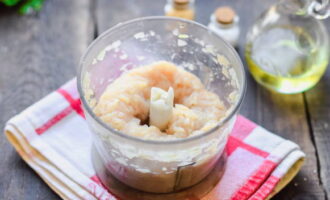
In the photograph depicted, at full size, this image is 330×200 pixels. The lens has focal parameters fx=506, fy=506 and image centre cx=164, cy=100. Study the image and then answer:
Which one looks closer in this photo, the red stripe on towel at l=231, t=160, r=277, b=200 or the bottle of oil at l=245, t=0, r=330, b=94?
the red stripe on towel at l=231, t=160, r=277, b=200

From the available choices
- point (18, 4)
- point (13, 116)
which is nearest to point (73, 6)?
point (18, 4)

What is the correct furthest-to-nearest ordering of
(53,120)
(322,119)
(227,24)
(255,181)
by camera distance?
(227,24) → (322,119) → (53,120) → (255,181)

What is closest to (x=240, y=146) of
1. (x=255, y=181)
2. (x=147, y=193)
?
(x=255, y=181)

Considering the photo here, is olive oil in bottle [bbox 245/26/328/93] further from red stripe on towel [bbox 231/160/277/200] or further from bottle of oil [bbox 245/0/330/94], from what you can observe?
red stripe on towel [bbox 231/160/277/200]

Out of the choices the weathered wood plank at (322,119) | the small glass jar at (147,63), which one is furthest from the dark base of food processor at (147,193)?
the weathered wood plank at (322,119)

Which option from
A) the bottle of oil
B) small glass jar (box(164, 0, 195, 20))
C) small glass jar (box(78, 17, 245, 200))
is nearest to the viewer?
small glass jar (box(78, 17, 245, 200))

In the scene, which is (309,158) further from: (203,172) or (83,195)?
(83,195)

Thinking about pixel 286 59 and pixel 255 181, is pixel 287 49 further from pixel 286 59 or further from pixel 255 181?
pixel 255 181

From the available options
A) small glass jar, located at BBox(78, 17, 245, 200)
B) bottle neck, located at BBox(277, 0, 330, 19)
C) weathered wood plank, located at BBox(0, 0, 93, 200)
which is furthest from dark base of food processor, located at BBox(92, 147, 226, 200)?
bottle neck, located at BBox(277, 0, 330, 19)
